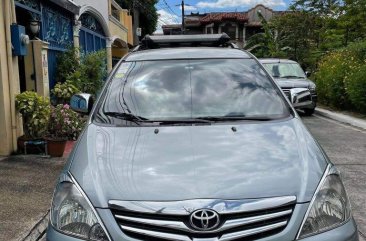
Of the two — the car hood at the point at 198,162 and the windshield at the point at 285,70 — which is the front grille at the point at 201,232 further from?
the windshield at the point at 285,70

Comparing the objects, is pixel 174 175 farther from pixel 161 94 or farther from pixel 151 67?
pixel 151 67

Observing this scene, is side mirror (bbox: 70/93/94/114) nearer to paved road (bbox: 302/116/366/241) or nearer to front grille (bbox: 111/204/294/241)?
front grille (bbox: 111/204/294/241)

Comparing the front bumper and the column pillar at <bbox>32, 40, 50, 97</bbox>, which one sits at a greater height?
the column pillar at <bbox>32, 40, 50, 97</bbox>

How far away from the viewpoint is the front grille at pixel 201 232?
228cm

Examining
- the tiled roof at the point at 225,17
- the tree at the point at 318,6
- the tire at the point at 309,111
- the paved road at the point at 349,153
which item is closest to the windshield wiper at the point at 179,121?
the paved road at the point at 349,153

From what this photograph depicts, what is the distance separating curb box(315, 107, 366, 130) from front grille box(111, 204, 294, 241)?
337 inches

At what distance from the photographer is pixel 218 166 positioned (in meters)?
2.62

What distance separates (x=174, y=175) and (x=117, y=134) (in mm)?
732

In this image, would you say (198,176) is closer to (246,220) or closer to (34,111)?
(246,220)

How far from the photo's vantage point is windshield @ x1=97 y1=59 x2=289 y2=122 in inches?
137

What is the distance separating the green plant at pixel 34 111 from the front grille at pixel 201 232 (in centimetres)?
507

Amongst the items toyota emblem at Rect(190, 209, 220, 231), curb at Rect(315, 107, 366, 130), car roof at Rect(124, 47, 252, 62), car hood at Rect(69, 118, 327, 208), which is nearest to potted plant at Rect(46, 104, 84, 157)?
car roof at Rect(124, 47, 252, 62)

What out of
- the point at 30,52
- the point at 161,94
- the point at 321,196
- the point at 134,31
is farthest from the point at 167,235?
the point at 134,31

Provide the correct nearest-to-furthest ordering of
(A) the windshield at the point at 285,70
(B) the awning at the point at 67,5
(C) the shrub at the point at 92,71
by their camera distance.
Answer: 1. (B) the awning at the point at 67,5
2. (C) the shrub at the point at 92,71
3. (A) the windshield at the point at 285,70
